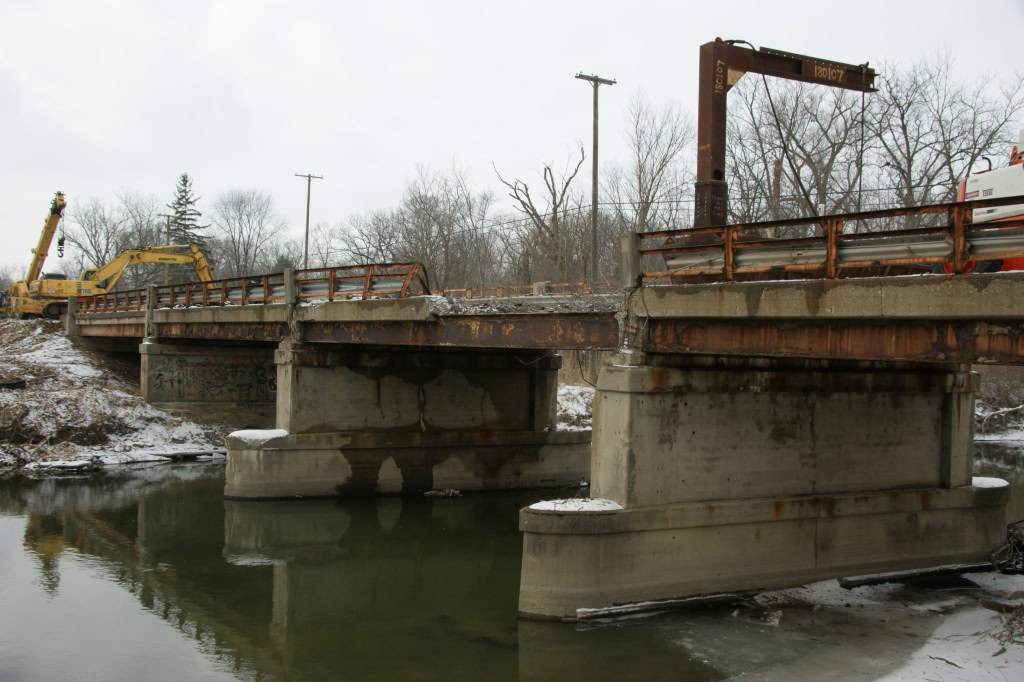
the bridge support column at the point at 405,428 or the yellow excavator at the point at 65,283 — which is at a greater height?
the yellow excavator at the point at 65,283

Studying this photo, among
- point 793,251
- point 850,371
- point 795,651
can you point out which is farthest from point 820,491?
point 793,251

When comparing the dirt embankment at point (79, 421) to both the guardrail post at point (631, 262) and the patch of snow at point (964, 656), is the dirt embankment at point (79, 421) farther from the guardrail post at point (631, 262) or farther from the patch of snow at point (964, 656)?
the patch of snow at point (964, 656)

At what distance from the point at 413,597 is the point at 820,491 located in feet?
23.8

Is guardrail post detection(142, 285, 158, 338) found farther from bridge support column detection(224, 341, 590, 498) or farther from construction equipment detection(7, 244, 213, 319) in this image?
bridge support column detection(224, 341, 590, 498)

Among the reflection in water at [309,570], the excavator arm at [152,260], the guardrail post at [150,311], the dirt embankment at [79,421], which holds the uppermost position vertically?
the excavator arm at [152,260]

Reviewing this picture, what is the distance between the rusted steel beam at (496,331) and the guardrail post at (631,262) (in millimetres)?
765

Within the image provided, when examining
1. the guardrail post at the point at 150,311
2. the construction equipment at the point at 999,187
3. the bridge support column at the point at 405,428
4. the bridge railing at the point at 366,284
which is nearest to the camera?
the construction equipment at the point at 999,187

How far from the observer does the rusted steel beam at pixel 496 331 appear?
14547 millimetres

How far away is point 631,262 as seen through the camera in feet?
44.1

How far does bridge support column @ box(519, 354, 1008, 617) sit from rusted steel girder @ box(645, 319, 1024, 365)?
659 millimetres

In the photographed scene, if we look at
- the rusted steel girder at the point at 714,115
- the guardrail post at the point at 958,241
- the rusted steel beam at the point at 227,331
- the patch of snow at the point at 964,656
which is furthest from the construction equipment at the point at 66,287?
the guardrail post at the point at 958,241

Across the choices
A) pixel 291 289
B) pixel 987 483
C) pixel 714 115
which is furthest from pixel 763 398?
pixel 291 289

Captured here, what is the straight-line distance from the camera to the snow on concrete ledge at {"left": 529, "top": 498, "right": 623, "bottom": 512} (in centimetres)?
1266

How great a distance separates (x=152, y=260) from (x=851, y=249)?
129 ft
